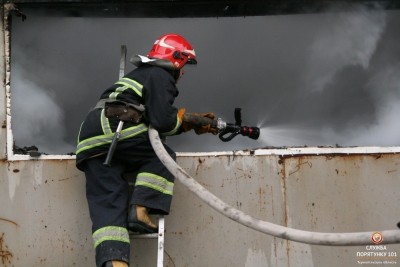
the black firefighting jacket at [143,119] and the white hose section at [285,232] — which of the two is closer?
the white hose section at [285,232]

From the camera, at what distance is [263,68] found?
4.64 metres

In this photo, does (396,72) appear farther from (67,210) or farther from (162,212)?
(67,210)

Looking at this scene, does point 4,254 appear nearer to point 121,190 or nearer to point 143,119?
point 121,190

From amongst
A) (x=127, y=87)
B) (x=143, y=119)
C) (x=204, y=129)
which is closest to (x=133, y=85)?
(x=127, y=87)

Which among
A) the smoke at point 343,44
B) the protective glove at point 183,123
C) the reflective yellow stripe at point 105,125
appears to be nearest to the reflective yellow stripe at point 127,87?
the reflective yellow stripe at point 105,125

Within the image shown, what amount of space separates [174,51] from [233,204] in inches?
42.0

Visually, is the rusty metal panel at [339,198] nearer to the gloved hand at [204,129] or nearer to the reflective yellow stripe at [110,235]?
the gloved hand at [204,129]

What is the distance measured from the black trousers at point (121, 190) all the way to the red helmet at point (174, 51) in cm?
59

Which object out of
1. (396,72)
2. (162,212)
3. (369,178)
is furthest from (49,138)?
(396,72)

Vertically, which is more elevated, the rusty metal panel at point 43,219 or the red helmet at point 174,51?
the red helmet at point 174,51


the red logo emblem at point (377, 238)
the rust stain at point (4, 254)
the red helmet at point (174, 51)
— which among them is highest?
the red helmet at point (174, 51)

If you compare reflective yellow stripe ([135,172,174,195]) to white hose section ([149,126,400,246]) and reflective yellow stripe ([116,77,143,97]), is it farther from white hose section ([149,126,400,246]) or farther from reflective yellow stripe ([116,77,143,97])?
reflective yellow stripe ([116,77,143,97])

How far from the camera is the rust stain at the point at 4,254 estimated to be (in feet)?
13.0

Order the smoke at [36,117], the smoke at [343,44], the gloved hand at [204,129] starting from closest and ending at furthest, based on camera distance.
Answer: the gloved hand at [204,129], the smoke at [36,117], the smoke at [343,44]
